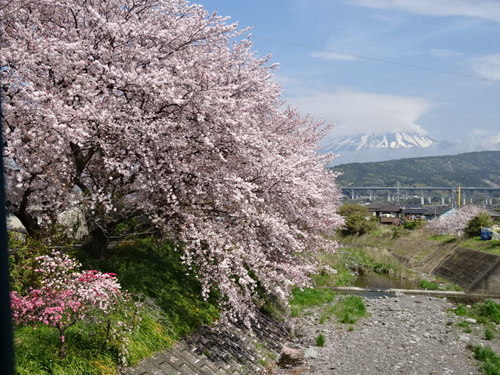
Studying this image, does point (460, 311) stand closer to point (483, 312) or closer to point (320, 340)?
point (483, 312)

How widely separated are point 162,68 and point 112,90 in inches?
55.5

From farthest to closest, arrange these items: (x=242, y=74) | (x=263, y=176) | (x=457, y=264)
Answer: (x=457, y=264) < (x=242, y=74) < (x=263, y=176)

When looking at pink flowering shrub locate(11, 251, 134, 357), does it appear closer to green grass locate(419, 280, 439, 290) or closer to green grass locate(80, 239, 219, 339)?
green grass locate(80, 239, 219, 339)

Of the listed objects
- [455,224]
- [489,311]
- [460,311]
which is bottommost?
[460,311]

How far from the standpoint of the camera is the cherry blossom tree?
9.49m

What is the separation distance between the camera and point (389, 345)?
16688mm

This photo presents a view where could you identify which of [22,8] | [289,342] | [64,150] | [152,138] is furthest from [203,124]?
[289,342]

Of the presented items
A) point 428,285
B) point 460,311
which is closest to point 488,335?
point 460,311

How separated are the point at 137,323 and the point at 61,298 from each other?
2.44 m

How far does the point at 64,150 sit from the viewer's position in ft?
33.8

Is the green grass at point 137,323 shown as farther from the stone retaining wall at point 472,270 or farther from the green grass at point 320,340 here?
the stone retaining wall at point 472,270

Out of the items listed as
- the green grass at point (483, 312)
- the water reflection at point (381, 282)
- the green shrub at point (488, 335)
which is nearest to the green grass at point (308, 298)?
the green grass at point (483, 312)

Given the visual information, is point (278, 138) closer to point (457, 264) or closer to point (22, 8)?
point (22, 8)

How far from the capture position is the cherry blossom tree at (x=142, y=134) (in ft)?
31.1
